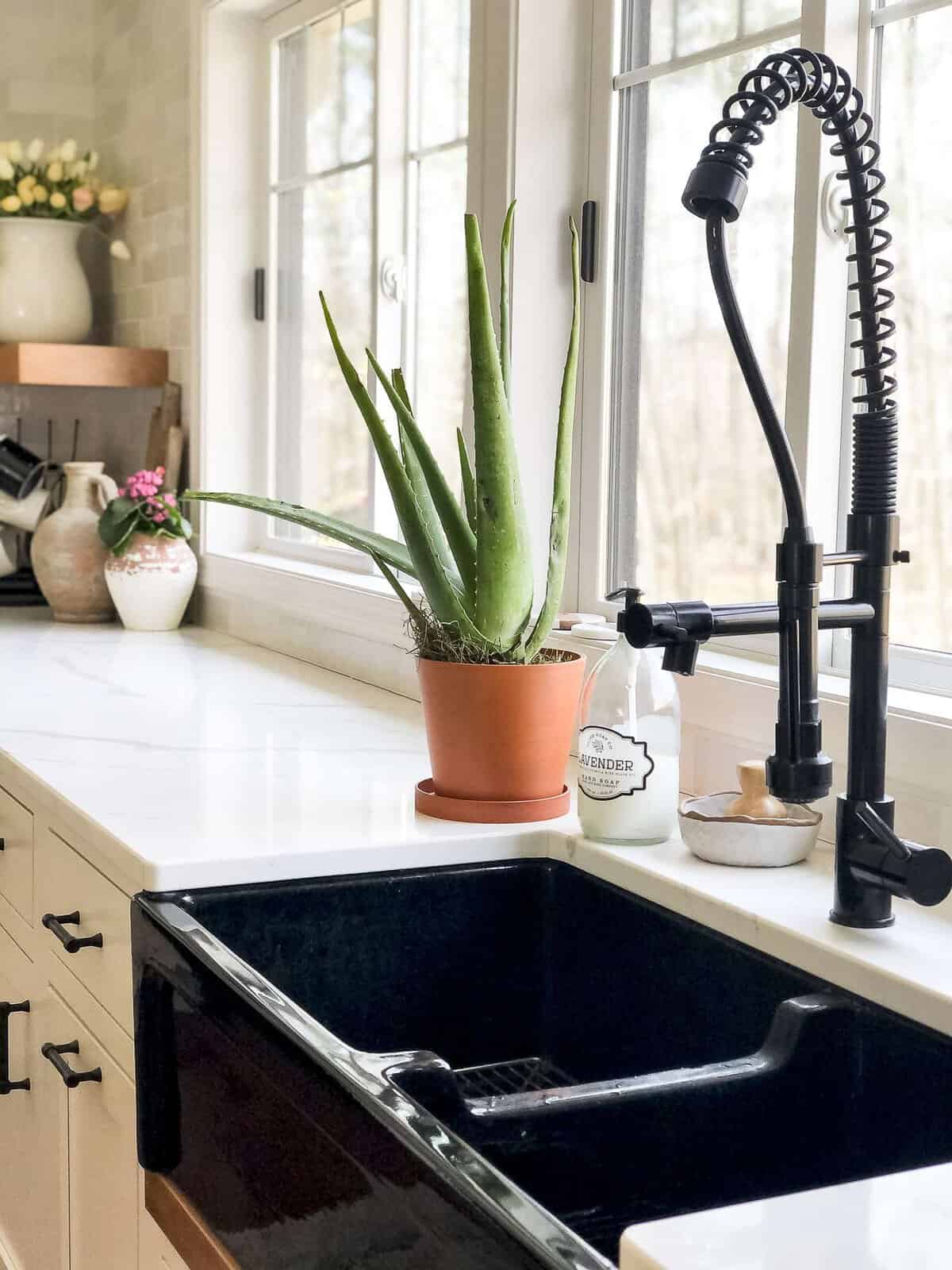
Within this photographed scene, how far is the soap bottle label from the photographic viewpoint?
1547 millimetres

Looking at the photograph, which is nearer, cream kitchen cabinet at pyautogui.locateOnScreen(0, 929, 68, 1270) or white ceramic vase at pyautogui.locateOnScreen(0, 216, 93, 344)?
cream kitchen cabinet at pyautogui.locateOnScreen(0, 929, 68, 1270)

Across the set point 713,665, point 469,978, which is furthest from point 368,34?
point 469,978

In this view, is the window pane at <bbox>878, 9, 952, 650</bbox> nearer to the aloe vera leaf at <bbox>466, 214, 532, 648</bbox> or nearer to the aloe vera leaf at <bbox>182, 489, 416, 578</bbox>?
the aloe vera leaf at <bbox>466, 214, 532, 648</bbox>

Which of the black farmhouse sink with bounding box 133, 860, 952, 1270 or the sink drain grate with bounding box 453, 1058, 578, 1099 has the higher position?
the black farmhouse sink with bounding box 133, 860, 952, 1270

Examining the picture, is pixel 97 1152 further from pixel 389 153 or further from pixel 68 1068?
pixel 389 153

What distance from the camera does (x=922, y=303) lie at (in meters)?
1.66

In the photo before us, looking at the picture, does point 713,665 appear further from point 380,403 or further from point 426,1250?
point 380,403

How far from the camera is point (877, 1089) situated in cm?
120

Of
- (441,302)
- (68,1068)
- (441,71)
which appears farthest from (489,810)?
(441,71)

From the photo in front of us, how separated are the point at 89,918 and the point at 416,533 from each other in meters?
0.55

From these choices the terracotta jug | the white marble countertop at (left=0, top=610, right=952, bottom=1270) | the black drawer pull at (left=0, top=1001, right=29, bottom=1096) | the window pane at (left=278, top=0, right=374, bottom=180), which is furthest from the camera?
the terracotta jug

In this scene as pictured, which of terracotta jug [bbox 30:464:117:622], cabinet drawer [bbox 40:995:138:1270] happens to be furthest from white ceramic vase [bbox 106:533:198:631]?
cabinet drawer [bbox 40:995:138:1270]

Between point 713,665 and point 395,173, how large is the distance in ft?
4.71

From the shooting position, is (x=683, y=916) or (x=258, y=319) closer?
(x=683, y=916)
